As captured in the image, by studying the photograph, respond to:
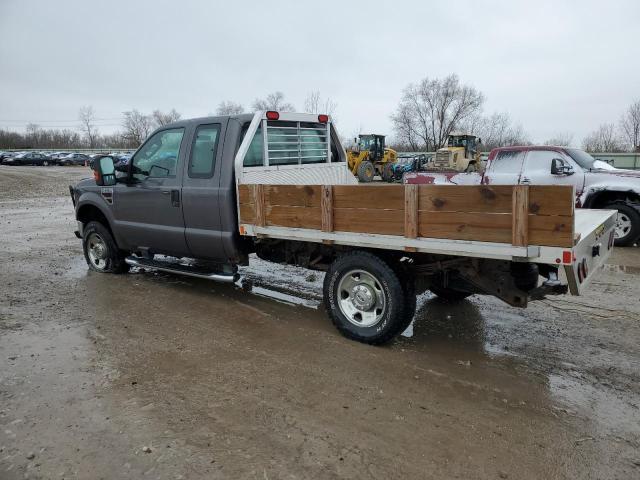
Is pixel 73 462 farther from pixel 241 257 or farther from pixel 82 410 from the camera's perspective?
pixel 241 257

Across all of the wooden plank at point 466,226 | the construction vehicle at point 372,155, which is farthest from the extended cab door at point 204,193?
the construction vehicle at point 372,155

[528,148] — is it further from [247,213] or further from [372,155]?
[372,155]

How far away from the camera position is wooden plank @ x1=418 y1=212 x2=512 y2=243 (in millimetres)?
3410

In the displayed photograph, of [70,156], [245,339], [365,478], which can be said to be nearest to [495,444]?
[365,478]

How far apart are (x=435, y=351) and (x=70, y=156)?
201ft

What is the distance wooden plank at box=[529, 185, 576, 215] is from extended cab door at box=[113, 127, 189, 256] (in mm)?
3976

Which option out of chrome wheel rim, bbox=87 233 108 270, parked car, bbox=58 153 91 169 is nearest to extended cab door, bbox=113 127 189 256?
chrome wheel rim, bbox=87 233 108 270

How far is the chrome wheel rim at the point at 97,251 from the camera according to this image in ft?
23.3

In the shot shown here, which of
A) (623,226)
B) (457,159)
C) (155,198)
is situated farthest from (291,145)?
(457,159)

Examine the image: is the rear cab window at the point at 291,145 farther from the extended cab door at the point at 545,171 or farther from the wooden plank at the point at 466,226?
the extended cab door at the point at 545,171

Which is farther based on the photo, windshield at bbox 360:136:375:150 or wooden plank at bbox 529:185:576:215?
windshield at bbox 360:136:375:150

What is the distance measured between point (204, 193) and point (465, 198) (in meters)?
3.05

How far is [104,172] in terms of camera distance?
21.0 ft

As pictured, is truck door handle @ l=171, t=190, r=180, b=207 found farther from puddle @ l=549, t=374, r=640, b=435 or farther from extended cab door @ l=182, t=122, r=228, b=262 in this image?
puddle @ l=549, t=374, r=640, b=435
